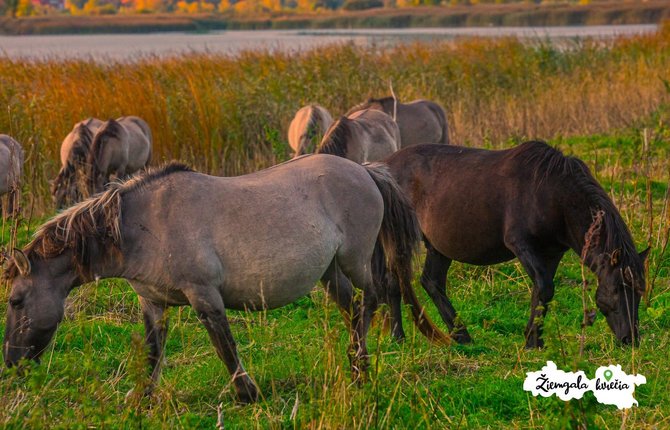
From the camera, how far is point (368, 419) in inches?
179

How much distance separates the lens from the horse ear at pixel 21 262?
5.08m

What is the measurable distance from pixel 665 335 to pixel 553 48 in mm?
15372

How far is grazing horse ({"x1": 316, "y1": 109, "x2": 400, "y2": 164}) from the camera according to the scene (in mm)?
9984

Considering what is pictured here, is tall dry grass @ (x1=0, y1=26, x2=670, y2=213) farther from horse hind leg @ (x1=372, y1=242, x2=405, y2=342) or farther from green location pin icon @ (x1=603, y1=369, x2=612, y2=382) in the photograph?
green location pin icon @ (x1=603, y1=369, x2=612, y2=382)

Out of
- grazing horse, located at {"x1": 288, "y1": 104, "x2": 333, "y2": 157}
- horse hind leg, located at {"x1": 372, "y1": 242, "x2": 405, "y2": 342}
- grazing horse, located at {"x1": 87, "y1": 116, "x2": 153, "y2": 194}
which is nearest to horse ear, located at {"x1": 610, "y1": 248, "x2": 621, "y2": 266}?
horse hind leg, located at {"x1": 372, "y1": 242, "x2": 405, "y2": 342}

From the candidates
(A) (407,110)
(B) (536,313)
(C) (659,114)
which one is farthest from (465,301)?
(C) (659,114)

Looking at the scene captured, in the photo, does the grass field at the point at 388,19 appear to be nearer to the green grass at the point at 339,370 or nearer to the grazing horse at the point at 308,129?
the grazing horse at the point at 308,129

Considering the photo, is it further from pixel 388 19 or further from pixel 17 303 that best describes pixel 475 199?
pixel 388 19

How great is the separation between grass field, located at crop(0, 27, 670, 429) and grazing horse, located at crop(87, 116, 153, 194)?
63 cm

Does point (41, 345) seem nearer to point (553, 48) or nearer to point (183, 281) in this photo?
point (183, 281)

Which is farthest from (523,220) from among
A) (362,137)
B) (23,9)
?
(23,9)

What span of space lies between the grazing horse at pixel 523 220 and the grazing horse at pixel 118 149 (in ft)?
19.9

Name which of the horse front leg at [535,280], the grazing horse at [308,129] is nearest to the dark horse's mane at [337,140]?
the grazing horse at [308,129]

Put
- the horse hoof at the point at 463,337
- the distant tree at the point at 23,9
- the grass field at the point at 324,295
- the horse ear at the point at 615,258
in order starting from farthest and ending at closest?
1. the distant tree at the point at 23,9
2. the horse hoof at the point at 463,337
3. the horse ear at the point at 615,258
4. the grass field at the point at 324,295
